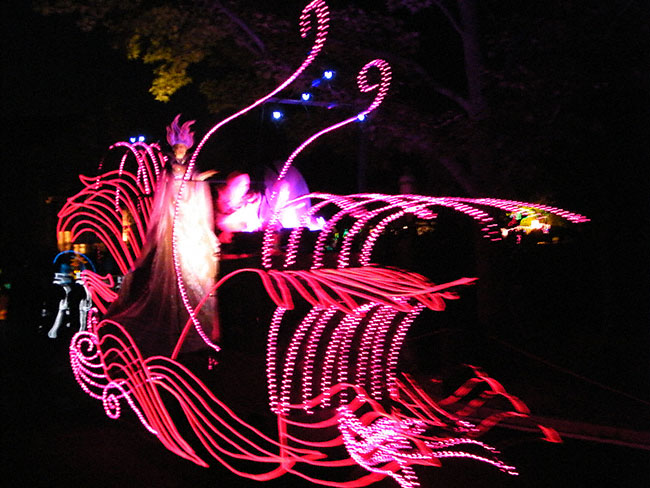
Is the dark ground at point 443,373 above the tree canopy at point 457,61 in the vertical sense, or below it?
below

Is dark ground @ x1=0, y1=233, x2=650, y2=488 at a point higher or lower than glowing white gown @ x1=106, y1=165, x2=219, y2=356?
lower

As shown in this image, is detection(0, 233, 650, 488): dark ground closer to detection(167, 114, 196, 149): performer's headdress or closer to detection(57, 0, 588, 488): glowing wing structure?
detection(57, 0, 588, 488): glowing wing structure

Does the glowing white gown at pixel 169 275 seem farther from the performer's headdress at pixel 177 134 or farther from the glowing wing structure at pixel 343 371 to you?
the glowing wing structure at pixel 343 371

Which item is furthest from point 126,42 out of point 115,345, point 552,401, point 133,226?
point 552,401

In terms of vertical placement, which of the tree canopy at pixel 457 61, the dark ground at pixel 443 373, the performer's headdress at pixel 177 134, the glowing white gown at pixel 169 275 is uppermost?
the tree canopy at pixel 457 61

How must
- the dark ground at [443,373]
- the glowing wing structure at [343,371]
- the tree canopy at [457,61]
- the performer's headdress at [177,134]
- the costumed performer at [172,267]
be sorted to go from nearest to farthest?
1. the glowing wing structure at [343,371]
2. the dark ground at [443,373]
3. the costumed performer at [172,267]
4. the performer's headdress at [177,134]
5. the tree canopy at [457,61]

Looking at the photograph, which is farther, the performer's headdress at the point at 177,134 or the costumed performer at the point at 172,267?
the performer's headdress at the point at 177,134

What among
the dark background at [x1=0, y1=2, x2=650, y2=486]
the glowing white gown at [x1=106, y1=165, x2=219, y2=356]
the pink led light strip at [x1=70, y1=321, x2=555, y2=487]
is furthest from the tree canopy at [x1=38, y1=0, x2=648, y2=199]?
the pink led light strip at [x1=70, y1=321, x2=555, y2=487]

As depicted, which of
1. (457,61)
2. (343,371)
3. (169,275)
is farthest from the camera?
(457,61)

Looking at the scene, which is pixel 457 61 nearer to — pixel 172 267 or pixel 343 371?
pixel 172 267

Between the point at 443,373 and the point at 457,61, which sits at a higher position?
the point at 457,61

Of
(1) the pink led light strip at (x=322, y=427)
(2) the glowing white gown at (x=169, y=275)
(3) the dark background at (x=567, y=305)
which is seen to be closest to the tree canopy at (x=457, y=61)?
(3) the dark background at (x=567, y=305)

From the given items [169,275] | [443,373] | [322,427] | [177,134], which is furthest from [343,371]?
[443,373]

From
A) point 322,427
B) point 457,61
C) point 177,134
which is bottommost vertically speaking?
point 322,427
